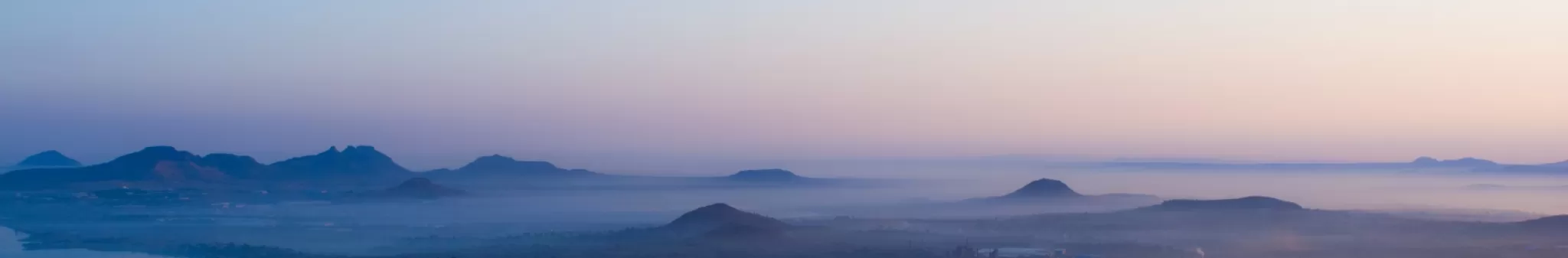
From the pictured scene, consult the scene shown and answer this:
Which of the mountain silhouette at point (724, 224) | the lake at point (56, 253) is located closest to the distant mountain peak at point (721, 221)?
the mountain silhouette at point (724, 224)

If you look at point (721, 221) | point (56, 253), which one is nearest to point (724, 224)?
point (721, 221)

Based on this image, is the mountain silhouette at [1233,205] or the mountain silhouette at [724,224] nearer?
the mountain silhouette at [724,224]

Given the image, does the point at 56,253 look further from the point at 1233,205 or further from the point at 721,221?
the point at 1233,205

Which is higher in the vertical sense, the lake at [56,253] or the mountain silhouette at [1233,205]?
the mountain silhouette at [1233,205]

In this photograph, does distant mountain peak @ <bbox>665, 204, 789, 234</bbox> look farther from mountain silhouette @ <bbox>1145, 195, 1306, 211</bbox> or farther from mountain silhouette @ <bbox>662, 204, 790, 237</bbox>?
mountain silhouette @ <bbox>1145, 195, 1306, 211</bbox>

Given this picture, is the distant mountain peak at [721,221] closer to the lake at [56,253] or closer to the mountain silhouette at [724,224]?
the mountain silhouette at [724,224]
